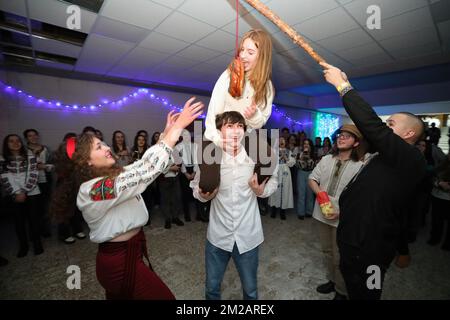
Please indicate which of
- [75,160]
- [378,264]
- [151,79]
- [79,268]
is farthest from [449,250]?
[151,79]

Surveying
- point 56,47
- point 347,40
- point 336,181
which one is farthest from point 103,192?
point 347,40

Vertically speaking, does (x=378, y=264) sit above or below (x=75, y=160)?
below

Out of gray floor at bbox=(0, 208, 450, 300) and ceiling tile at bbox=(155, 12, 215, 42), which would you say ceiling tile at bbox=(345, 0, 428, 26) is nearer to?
ceiling tile at bbox=(155, 12, 215, 42)

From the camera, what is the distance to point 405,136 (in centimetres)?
121

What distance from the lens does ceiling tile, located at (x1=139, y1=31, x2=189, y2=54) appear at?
3.07 m

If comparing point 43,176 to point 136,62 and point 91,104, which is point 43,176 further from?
point 136,62

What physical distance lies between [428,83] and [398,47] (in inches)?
179

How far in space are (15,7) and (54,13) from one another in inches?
14.4

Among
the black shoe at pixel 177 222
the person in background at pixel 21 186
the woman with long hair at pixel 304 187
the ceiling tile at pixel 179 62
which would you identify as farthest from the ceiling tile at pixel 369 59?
the person in background at pixel 21 186

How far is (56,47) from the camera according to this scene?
3418 mm

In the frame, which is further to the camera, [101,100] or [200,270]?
[101,100]

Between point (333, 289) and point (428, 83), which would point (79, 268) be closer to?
point (333, 289)

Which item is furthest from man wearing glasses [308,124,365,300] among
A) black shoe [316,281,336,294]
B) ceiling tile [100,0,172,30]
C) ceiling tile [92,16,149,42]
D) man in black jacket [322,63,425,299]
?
ceiling tile [92,16,149,42]

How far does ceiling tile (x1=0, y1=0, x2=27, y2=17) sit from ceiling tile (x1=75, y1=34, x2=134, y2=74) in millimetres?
723
